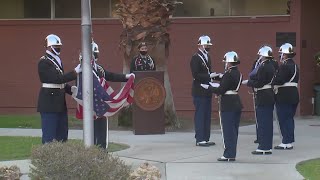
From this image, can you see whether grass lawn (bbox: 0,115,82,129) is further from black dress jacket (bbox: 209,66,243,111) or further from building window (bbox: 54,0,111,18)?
black dress jacket (bbox: 209,66,243,111)

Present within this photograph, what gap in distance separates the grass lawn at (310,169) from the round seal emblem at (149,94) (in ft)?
14.3

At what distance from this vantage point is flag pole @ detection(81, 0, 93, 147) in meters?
8.91

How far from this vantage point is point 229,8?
19984 millimetres

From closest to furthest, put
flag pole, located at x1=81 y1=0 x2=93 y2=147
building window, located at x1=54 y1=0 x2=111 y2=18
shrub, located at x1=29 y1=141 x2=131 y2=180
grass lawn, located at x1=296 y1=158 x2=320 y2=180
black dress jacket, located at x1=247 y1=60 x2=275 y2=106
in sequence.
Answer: shrub, located at x1=29 y1=141 x2=131 y2=180 → flag pole, located at x1=81 y1=0 x2=93 y2=147 → grass lawn, located at x1=296 y1=158 x2=320 y2=180 → black dress jacket, located at x1=247 y1=60 x2=275 y2=106 → building window, located at x1=54 y1=0 x2=111 y2=18

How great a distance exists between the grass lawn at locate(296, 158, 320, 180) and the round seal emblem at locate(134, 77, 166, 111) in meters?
4.35

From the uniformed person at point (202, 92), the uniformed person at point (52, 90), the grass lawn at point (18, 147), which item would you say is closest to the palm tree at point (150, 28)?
the uniformed person at point (202, 92)

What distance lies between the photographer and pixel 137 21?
51.5ft

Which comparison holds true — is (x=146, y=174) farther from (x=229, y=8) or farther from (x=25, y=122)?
(x=229, y=8)

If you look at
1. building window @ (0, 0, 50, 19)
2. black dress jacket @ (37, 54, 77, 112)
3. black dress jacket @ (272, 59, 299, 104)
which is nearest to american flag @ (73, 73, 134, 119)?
black dress jacket @ (37, 54, 77, 112)

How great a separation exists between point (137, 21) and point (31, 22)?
6.09 meters

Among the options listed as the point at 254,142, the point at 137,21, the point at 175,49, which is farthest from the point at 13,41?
the point at 254,142

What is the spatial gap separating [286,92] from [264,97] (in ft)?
3.43

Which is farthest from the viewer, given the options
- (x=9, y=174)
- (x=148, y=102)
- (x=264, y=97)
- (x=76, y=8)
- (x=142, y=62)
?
(x=76, y=8)

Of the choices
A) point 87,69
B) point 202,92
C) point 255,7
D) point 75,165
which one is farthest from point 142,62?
point 75,165
